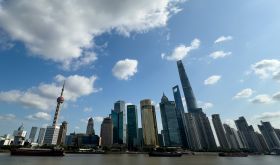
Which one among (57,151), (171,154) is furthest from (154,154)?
(57,151)

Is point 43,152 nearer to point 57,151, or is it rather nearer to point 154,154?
point 57,151

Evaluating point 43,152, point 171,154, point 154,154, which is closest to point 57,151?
point 43,152

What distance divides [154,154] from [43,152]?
98.5 meters

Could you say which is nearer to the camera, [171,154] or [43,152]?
[43,152]

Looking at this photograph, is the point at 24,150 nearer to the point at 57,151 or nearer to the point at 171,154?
the point at 57,151

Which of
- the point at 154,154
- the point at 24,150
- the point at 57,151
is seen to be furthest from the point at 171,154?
the point at 24,150

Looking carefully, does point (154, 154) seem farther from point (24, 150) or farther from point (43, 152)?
point (24, 150)

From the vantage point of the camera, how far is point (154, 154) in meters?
192

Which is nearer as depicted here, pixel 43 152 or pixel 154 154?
pixel 43 152

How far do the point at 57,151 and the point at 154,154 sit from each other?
88217mm

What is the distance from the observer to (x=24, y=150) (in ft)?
536

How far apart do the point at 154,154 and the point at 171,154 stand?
644 inches

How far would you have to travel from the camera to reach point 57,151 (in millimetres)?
160375

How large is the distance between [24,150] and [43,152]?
18.7 metres
